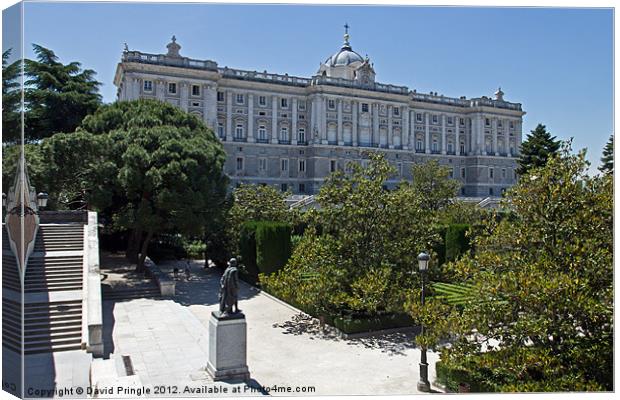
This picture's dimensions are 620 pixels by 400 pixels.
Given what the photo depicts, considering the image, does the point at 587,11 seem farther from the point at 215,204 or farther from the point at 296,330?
the point at 215,204

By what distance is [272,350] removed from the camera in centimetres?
1220

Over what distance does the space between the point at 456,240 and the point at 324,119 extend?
3335cm

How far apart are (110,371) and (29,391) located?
5.25 ft

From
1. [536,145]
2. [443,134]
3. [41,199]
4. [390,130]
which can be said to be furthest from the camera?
[443,134]

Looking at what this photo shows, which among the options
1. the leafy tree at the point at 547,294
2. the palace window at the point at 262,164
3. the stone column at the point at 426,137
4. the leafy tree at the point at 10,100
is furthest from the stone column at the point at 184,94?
the leafy tree at the point at 547,294

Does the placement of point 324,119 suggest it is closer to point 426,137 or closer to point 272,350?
point 426,137

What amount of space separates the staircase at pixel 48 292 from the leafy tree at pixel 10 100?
169 centimetres

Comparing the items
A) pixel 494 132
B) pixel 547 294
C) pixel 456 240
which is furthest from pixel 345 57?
pixel 547 294

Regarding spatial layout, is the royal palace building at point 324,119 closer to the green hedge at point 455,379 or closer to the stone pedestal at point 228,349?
the green hedge at point 455,379

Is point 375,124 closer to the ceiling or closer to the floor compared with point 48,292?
closer to the ceiling

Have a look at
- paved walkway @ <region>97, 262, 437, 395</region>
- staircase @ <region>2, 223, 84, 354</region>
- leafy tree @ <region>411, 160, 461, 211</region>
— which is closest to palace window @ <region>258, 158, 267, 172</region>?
leafy tree @ <region>411, 160, 461, 211</region>

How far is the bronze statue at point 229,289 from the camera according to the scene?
9.90 m

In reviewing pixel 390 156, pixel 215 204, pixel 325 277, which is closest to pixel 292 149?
pixel 390 156

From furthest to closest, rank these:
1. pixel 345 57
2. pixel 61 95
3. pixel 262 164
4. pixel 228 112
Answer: pixel 345 57
pixel 262 164
pixel 228 112
pixel 61 95
